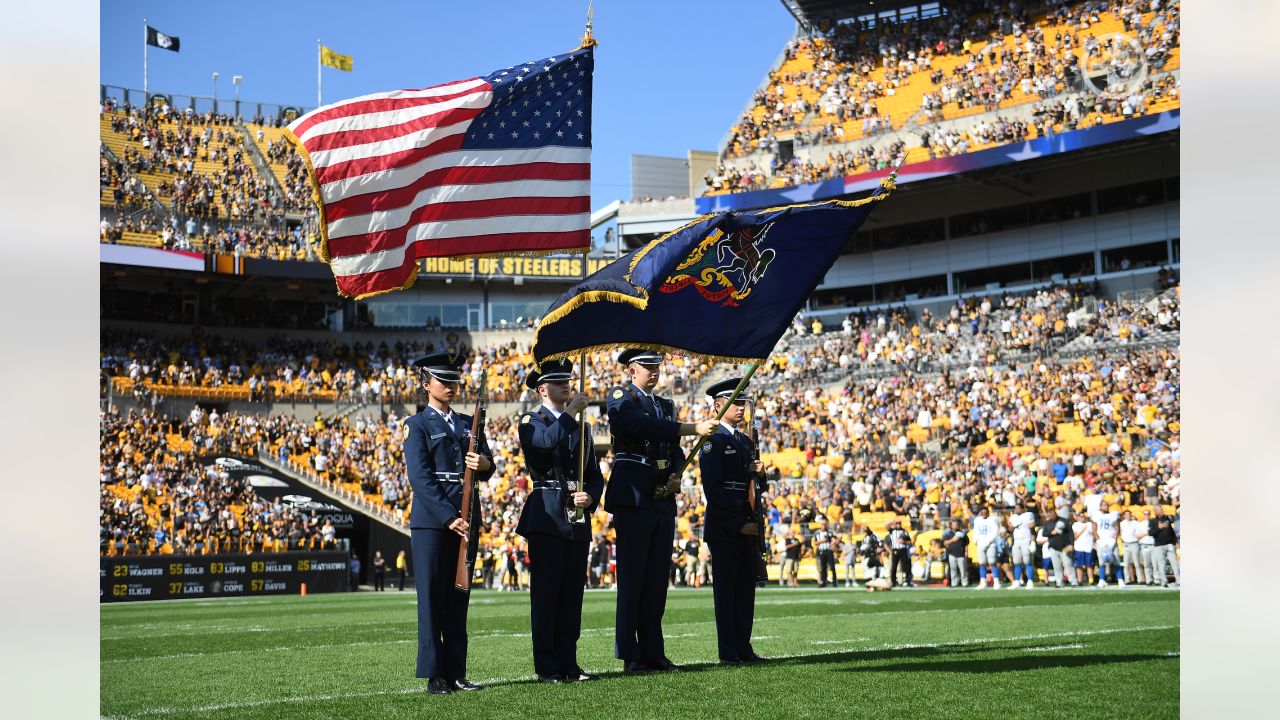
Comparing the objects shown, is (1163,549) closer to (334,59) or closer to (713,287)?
(713,287)

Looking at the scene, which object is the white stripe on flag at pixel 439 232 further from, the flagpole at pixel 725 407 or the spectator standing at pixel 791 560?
the spectator standing at pixel 791 560

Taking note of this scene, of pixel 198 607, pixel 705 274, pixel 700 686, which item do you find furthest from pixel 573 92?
pixel 198 607

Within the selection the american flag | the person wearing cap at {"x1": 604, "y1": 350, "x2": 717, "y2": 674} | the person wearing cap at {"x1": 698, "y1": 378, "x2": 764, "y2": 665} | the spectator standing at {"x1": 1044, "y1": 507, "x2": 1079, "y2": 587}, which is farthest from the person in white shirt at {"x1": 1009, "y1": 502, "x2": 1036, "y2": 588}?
the american flag

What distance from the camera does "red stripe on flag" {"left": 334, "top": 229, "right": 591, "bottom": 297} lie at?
823 centimetres

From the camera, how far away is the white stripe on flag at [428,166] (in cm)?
824

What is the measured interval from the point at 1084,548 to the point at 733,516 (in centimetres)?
1511

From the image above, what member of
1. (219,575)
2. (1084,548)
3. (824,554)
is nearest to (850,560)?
(824,554)

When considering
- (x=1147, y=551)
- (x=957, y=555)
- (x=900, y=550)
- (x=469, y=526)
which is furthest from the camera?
(x=900, y=550)

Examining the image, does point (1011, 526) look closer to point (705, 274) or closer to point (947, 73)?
point (705, 274)

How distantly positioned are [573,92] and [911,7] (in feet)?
134

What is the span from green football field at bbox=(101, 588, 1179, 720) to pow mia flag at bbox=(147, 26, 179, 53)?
41.1 m

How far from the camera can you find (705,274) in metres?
8.04

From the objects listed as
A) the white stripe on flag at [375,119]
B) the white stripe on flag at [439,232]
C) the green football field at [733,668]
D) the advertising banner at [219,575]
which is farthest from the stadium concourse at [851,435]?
the white stripe on flag at [375,119]

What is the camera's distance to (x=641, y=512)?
8328 mm
